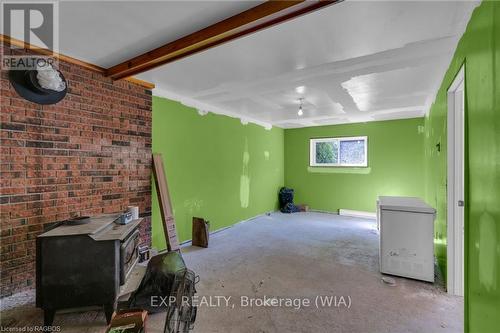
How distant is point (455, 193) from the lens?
7.80ft

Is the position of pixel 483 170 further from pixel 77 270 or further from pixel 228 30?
pixel 77 270

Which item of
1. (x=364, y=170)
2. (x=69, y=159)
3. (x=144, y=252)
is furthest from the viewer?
(x=364, y=170)

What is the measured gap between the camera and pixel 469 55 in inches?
69.2

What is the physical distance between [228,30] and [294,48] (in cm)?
75

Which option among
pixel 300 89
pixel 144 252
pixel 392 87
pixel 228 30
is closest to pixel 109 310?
pixel 144 252

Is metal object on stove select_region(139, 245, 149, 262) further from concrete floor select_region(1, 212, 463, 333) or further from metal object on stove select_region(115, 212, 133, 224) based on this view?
metal object on stove select_region(115, 212, 133, 224)

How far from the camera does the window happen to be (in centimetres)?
621

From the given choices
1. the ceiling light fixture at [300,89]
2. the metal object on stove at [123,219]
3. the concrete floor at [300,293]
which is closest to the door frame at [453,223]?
the concrete floor at [300,293]

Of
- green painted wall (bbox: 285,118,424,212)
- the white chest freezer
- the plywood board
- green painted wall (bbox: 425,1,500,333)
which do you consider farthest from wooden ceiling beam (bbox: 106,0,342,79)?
green painted wall (bbox: 285,118,424,212)

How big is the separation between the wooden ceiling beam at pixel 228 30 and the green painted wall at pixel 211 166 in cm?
118

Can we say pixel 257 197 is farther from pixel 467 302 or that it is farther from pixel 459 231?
pixel 467 302

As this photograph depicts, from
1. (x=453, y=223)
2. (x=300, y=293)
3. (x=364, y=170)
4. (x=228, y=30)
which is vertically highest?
(x=228, y=30)

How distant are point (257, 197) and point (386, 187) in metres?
3.20

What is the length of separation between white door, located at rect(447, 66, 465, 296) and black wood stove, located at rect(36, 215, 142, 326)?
3143mm
